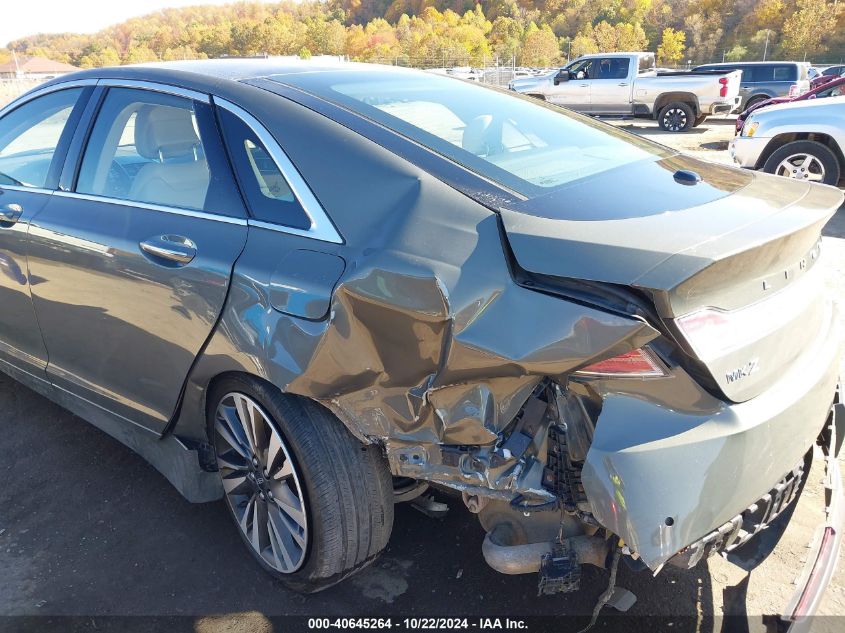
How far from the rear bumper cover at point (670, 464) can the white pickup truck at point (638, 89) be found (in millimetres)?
15860

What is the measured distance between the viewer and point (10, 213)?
119 inches

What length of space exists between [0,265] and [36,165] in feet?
1.66

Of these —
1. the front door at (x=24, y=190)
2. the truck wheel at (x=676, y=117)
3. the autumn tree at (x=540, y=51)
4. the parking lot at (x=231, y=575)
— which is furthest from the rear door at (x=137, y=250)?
A: the autumn tree at (x=540, y=51)

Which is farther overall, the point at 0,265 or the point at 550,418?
the point at 0,265

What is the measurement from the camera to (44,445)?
347cm

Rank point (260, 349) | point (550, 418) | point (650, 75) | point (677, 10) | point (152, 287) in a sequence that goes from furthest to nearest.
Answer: point (677, 10) → point (650, 75) → point (152, 287) → point (260, 349) → point (550, 418)

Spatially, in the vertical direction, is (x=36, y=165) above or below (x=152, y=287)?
above

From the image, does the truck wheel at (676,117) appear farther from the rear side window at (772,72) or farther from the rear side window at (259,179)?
the rear side window at (259,179)

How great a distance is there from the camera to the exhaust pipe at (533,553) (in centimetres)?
190

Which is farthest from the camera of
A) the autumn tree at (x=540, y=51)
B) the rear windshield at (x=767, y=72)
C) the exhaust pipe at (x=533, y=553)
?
the autumn tree at (x=540, y=51)

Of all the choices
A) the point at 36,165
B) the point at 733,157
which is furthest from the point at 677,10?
the point at 36,165

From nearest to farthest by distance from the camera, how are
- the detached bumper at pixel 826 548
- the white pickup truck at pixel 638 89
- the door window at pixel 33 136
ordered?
1. the detached bumper at pixel 826 548
2. the door window at pixel 33 136
3. the white pickup truck at pixel 638 89

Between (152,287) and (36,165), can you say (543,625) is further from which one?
(36,165)

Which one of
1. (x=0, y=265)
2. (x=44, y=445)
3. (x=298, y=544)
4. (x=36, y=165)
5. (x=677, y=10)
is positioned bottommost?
(x=44, y=445)
